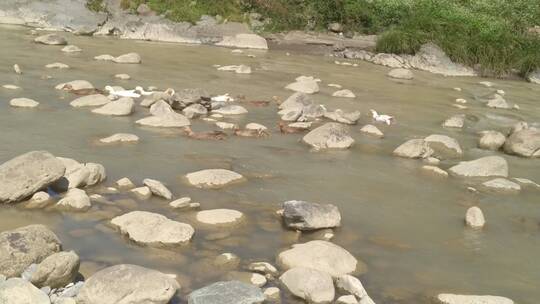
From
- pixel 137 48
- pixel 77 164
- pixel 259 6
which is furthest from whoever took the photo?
pixel 259 6

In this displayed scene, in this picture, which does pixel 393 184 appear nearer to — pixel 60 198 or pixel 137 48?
pixel 60 198

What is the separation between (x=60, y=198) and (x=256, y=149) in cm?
299

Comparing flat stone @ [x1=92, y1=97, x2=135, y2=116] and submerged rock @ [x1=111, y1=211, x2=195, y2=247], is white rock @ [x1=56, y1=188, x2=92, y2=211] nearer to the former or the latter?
submerged rock @ [x1=111, y1=211, x2=195, y2=247]

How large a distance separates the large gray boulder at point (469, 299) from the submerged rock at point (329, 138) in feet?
13.3

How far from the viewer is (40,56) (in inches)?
560

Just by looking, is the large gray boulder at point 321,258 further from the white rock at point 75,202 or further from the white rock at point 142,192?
the white rock at point 75,202

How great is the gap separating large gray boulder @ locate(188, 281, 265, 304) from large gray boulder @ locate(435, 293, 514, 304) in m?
1.42

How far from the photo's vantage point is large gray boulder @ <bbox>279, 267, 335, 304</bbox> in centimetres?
471

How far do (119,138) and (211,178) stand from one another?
→ 176 centimetres

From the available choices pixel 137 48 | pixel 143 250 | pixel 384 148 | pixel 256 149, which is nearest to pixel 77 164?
pixel 143 250

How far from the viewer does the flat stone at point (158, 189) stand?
251 inches

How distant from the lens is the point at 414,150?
28.4ft

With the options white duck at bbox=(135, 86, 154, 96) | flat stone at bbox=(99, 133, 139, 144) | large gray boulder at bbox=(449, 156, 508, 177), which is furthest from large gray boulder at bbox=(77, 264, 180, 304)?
white duck at bbox=(135, 86, 154, 96)

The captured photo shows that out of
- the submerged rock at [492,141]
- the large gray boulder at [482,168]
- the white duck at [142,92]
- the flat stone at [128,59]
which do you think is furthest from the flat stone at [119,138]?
the flat stone at [128,59]
